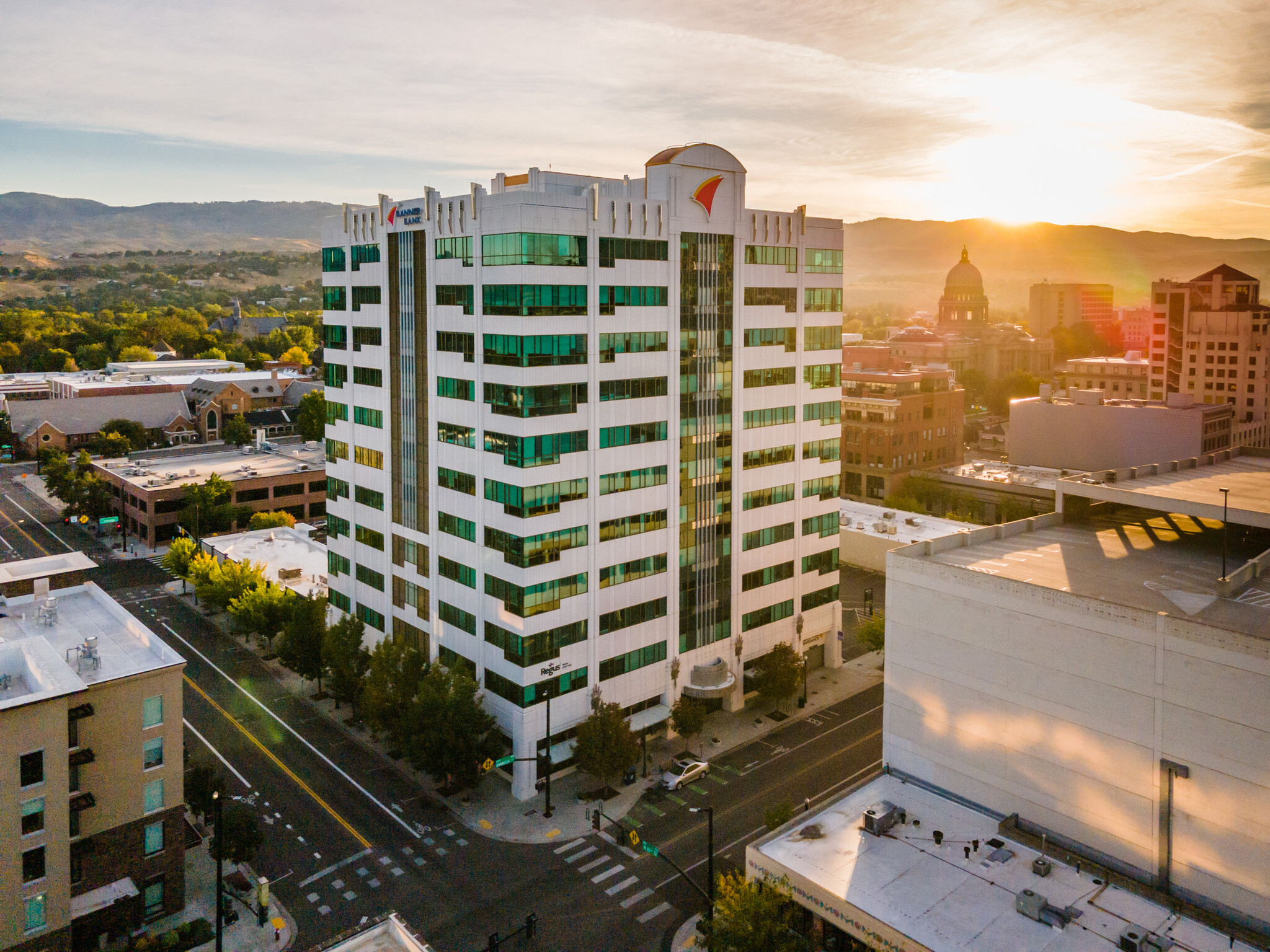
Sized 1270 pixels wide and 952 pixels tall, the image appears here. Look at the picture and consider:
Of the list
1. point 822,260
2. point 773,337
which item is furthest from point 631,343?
point 822,260

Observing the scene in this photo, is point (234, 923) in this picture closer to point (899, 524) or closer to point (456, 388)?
point (456, 388)

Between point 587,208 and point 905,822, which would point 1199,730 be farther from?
point 587,208

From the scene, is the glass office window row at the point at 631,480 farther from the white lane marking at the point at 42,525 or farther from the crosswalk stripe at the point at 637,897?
the white lane marking at the point at 42,525

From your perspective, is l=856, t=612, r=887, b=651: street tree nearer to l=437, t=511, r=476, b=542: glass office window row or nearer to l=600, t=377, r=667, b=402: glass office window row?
l=600, t=377, r=667, b=402: glass office window row

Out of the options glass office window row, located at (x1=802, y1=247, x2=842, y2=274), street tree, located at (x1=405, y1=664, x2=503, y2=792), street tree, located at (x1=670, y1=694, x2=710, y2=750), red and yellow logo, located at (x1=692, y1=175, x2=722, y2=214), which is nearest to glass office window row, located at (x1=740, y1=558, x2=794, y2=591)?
street tree, located at (x1=670, y1=694, x2=710, y2=750)

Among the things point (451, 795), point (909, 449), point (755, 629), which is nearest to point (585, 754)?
point (451, 795)
